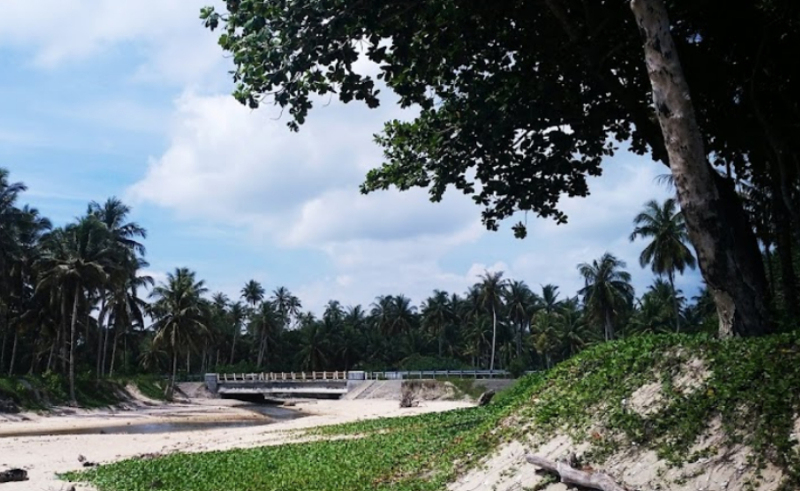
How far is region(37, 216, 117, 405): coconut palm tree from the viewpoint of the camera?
48334mm

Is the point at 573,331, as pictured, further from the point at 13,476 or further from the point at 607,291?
the point at 13,476

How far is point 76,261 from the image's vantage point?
159 ft

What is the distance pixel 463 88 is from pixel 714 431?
31.7 feet

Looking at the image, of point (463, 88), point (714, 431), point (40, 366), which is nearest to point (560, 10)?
point (463, 88)

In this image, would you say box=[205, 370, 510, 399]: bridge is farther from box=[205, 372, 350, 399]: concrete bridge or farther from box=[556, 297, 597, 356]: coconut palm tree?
box=[556, 297, 597, 356]: coconut palm tree

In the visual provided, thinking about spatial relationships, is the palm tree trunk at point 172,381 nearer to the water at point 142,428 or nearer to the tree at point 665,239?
the water at point 142,428

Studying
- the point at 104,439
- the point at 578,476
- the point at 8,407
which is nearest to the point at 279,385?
the point at 8,407

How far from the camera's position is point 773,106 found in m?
14.5

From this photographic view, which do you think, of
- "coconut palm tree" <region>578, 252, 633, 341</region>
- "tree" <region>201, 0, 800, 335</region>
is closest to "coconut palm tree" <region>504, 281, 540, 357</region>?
"coconut palm tree" <region>578, 252, 633, 341</region>

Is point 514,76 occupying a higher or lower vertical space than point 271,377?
higher

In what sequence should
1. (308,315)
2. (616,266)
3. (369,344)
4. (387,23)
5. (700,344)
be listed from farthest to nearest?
(308,315) → (369,344) → (616,266) → (387,23) → (700,344)

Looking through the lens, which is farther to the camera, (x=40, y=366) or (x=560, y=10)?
(x=40, y=366)

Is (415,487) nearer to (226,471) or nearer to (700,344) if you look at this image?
(700,344)

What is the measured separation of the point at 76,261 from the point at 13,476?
117 feet
